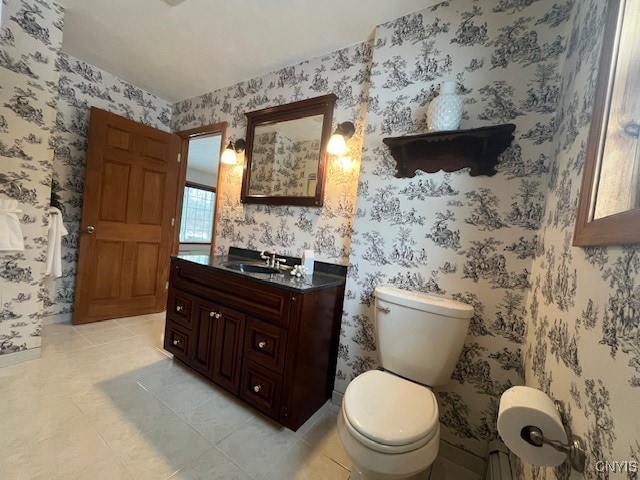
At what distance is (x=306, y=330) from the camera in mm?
1376

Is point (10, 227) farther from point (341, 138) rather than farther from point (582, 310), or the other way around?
point (582, 310)

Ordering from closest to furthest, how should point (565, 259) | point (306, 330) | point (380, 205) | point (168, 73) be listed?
1. point (565, 259)
2. point (306, 330)
3. point (380, 205)
4. point (168, 73)

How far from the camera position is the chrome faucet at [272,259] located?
195 centimetres

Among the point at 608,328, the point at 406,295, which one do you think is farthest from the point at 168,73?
the point at 608,328

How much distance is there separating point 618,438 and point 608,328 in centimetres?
20

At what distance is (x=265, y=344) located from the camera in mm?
1397

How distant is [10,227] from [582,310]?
2.81 metres

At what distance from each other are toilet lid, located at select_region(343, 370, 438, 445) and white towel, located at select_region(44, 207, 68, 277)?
2.48 meters

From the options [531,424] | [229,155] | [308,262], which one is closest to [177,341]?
[308,262]

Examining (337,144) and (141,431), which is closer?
(141,431)

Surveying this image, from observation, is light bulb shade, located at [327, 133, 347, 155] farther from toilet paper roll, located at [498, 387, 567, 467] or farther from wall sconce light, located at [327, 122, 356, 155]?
toilet paper roll, located at [498, 387, 567, 467]

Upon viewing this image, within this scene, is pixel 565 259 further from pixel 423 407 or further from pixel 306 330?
pixel 306 330

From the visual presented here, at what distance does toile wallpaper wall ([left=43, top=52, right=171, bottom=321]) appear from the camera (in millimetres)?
2270

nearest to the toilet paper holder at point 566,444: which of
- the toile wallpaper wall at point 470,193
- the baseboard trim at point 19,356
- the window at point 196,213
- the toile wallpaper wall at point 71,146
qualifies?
the toile wallpaper wall at point 470,193
